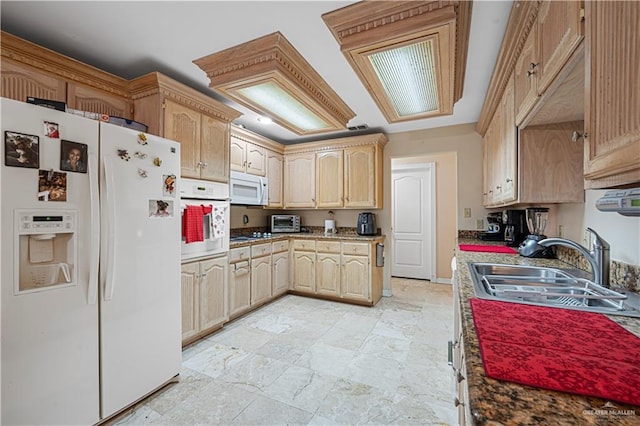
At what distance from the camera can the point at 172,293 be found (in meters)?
1.91

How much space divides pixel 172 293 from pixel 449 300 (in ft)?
11.4

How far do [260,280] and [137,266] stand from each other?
1.79m

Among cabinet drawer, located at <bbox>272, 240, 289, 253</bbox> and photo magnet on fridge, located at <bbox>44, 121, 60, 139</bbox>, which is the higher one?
photo magnet on fridge, located at <bbox>44, 121, 60, 139</bbox>

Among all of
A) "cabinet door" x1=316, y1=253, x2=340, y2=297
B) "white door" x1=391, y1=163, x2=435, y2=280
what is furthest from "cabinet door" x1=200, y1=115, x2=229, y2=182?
"white door" x1=391, y1=163, x2=435, y2=280

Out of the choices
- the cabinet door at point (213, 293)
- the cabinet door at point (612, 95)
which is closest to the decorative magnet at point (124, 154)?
the cabinet door at point (213, 293)

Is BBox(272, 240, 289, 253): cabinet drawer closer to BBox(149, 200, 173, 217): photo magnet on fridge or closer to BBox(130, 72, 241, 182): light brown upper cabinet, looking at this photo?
BBox(130, 72, 241, 182): light brown upper cabinet

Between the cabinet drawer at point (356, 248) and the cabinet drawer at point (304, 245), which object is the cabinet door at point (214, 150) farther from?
the cabinet drawer at point (356, 248)

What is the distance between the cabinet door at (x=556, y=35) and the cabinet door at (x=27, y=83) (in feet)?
9.30

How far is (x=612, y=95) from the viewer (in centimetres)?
69

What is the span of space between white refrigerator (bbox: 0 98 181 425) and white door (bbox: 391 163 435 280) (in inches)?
160

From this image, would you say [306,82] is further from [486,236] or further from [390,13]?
[486,236]

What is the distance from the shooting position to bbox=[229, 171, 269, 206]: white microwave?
3227 mm

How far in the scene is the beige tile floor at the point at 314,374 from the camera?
1.61 meters

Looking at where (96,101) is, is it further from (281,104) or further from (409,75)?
(409,75)
